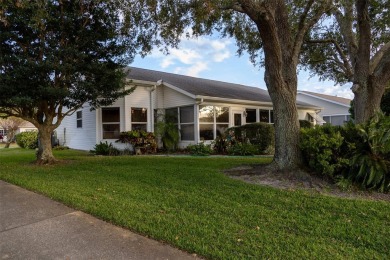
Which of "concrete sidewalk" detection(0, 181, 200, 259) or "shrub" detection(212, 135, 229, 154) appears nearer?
"concrete sidewalk" detection(0, 181, 200, 259)

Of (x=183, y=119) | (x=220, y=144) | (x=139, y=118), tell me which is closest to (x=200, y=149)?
(x=220, y=144)

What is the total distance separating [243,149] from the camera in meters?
13.3

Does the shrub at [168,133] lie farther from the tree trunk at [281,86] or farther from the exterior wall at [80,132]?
the tree trunk at [281,86]

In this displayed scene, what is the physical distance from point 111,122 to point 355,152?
11.9 m

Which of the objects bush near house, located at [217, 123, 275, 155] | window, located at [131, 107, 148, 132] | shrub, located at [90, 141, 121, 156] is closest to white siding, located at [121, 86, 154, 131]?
window, located at [131, 107, 148, 132]

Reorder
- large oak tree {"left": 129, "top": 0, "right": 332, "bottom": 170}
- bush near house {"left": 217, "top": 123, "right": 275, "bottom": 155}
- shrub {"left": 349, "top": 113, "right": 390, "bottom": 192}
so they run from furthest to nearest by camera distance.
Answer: bush near house {"left": 217, "top": 123, "right": 275, "bottom": 155}
large oak tree {"left": 129, "top": 0, "right": 332, "bottom": 170}
shrub {"left": 349, "top": 113, "right": 390, "bottom": 192}

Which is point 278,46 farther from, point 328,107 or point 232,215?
point 328,107

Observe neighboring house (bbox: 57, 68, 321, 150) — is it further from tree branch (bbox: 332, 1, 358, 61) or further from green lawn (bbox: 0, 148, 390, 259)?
green lawn (bbox: 0, 148, 390, 259)

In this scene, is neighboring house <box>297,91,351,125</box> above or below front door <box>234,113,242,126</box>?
above

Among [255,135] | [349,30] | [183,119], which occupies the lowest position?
[255,135]

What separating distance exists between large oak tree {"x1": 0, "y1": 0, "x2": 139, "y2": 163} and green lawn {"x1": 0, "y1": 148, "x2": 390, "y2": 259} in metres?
3.49

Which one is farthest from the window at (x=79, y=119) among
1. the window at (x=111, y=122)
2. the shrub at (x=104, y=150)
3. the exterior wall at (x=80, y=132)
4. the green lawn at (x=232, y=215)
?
the green lawn at (x=232, y=215)

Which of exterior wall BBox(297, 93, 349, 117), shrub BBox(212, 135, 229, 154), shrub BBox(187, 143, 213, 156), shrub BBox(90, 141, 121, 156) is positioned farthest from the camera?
exterior wall BBox(297, 93, 349, 117)

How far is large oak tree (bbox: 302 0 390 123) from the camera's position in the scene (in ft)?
28.9
